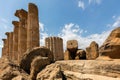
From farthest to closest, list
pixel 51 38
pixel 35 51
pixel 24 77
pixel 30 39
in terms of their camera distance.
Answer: pixel 51 38 < pixel 30 39 < pixel 35 51 < pixel 24 77

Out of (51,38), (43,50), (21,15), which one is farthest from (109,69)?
(51,38)

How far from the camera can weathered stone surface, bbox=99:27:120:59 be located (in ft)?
19.4

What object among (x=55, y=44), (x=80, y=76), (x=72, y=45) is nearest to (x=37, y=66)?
(x=80, y=76)

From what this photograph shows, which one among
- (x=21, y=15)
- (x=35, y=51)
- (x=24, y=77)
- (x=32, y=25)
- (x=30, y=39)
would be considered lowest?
(x=24, y=77)

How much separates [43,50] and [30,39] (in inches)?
568

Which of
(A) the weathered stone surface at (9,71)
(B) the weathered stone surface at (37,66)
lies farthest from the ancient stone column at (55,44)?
(B) the weathered stone surface at (37,66)

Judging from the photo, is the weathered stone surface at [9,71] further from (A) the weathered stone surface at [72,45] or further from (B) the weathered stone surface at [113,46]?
(A) the weathered stone surface at [72,45]

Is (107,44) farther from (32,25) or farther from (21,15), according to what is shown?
(21,15)

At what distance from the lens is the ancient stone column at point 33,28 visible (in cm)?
2278

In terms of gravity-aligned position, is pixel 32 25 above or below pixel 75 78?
above

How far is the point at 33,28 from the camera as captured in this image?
912 inches

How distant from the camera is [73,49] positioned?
51.8ft

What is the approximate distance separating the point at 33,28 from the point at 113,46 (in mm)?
17953

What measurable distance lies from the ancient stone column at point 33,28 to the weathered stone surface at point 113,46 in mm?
16862
